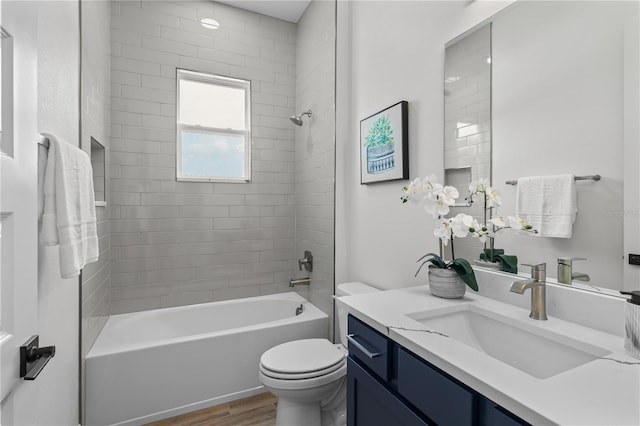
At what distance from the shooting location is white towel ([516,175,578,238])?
1037 mm

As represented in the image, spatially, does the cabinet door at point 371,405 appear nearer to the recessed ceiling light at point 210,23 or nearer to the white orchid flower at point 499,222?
the white orchid flower at point 499,222

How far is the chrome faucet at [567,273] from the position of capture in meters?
1.02

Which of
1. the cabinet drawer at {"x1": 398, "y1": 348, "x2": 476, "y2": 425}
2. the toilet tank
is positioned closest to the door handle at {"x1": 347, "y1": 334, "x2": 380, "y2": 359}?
the cabinet drawer at {"x1": 398, "y1": 348, "x2": 476, "y2": 425}

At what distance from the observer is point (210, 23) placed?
9.38ft

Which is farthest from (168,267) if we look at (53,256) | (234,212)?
(53,256)

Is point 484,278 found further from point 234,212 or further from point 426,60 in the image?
point 234,212

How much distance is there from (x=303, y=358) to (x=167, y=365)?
0.94m

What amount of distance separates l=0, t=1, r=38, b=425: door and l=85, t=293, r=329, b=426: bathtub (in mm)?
1263

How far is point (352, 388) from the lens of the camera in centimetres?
120

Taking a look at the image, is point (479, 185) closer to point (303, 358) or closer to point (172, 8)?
point (303, 358)

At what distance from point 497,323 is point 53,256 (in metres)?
1.78

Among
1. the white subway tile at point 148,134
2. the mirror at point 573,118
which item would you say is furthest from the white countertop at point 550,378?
the white subway tile at point 148,134

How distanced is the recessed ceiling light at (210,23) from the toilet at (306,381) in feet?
9.21

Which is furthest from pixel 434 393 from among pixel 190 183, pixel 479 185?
pixel 190 183
